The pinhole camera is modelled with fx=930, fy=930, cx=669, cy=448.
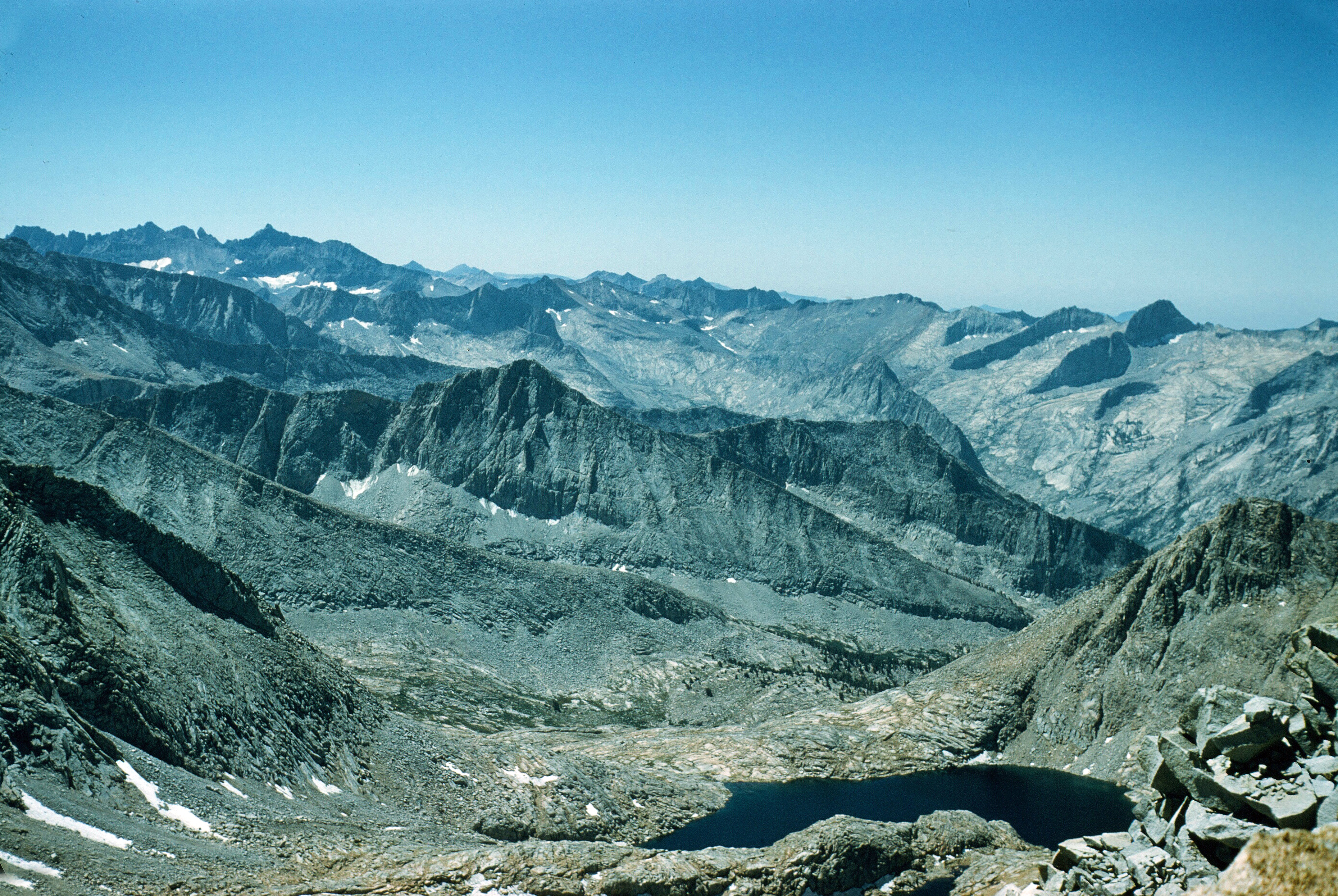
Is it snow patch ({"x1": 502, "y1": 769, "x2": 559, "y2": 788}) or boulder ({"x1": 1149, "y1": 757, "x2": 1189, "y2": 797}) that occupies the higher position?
boulder ({"x1": 1149, "y1": 757, "x2": 1189, "y2": 797})

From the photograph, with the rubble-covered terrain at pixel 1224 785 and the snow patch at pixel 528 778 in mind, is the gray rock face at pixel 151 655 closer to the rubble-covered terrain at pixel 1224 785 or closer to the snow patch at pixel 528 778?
the snow patch at pixel 528 778

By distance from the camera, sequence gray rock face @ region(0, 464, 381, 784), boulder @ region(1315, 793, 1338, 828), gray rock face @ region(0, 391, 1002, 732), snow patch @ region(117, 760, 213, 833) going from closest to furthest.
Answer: boulder @ region(1315, 793, 1338, 828)
snow patch @ region(117, 760, 213, 833)
gray rock face @ region(0, 464, 381, 784)
gray rock face @ region(0, 391, 1002, 732)

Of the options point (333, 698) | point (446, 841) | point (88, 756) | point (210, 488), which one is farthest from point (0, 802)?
point (210, 488)

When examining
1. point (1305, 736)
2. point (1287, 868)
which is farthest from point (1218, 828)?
point (1287, 868)

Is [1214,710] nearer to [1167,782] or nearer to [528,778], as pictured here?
[1167,782]

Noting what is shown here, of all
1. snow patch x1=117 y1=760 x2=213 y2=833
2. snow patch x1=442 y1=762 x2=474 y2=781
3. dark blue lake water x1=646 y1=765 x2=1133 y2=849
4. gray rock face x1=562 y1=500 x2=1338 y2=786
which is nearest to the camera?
snow patch x1=117 y1=760 x2=213 y2=833

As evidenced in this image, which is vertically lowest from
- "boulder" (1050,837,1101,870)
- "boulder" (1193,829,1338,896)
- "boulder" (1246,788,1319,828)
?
"boulder" (1050,837,1101,870)

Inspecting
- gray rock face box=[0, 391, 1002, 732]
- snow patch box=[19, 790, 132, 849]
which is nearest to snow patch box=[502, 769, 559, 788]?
snow patch box=[19, 790, 132, 849]

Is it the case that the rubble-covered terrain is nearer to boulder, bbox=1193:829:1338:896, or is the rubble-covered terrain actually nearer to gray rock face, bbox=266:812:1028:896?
boulder, bbox=1193:829:1338:896
